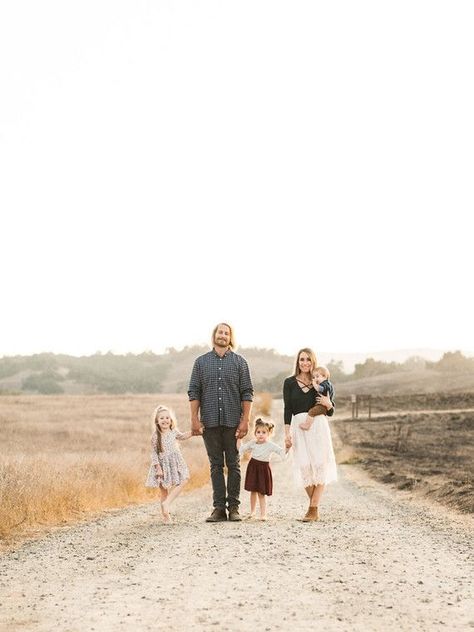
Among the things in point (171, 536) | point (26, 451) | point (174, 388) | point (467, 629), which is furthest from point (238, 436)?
point (174, 388)

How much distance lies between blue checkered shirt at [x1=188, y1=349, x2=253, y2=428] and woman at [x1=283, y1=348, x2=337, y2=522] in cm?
62

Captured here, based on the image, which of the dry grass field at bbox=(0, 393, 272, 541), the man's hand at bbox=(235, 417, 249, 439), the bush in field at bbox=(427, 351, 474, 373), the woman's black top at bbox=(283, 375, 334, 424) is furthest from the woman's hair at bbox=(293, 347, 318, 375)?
the bush in field at bbox=(427, 351, 474, 373)

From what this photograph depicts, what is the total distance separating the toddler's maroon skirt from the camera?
11.5 meters

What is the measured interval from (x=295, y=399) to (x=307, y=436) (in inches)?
20.8

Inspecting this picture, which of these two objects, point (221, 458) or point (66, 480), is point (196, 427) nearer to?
point (221, 458)

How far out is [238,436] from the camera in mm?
10984

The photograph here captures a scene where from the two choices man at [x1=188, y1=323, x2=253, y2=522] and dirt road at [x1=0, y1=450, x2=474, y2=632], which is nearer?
dirt road at [x1=0, y1=450, x2=474, y2=632]

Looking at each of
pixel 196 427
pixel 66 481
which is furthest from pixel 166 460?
pixel 66 481

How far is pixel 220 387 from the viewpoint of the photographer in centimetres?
1099

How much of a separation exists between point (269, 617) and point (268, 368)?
165 meters

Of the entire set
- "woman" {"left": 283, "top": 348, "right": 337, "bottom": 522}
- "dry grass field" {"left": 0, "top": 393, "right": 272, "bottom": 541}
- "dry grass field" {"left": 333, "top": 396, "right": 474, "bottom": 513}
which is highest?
"woman" {"left": 283, "top": 348, "right": 337, "bottom": 522}

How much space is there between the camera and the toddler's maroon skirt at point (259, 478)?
1151 cm

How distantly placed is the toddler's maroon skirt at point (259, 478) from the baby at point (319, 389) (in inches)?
32.2

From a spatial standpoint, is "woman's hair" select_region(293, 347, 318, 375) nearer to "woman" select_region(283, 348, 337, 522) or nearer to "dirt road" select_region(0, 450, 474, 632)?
"woman" select_region(283, 348, 337, 522)
